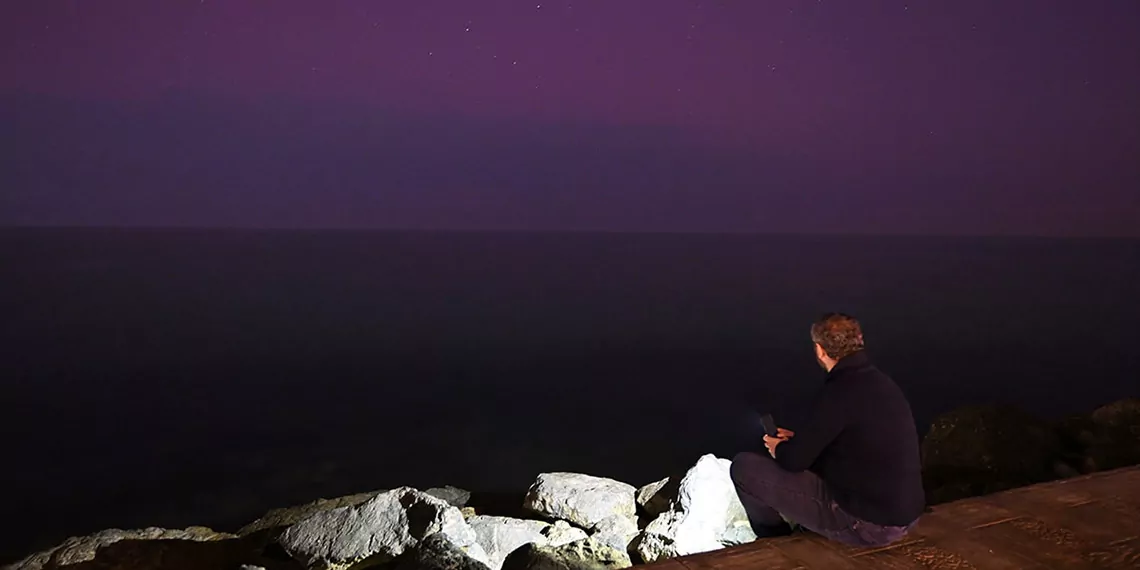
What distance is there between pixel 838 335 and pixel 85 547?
745cm

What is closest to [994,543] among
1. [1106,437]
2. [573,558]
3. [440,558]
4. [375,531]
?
[573,558]

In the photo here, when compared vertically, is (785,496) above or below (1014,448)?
above

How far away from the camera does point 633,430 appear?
17141mm

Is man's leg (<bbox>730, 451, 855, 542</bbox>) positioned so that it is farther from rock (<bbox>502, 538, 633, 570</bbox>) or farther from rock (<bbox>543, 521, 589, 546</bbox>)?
rock (<bbox>543, 521, 589, 546</bbox>)

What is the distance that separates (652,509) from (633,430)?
9.59 m

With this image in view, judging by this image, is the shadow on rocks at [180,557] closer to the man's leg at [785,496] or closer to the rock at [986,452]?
the man's leg at [785,496]

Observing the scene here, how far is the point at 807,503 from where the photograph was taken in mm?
3457

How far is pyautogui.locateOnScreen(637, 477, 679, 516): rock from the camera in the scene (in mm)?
7542

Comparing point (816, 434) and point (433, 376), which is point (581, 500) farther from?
point (433, 376)

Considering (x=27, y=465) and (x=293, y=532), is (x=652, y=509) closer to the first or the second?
(x=293, y=532)

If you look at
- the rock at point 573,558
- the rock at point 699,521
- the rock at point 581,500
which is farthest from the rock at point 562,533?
the rock at point 699,521

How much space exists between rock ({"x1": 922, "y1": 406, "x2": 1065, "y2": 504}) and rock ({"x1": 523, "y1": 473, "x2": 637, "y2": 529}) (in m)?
2.78

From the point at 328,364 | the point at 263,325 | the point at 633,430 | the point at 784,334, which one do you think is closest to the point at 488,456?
the point at 633,430

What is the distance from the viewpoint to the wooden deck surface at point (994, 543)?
11.2 ft
